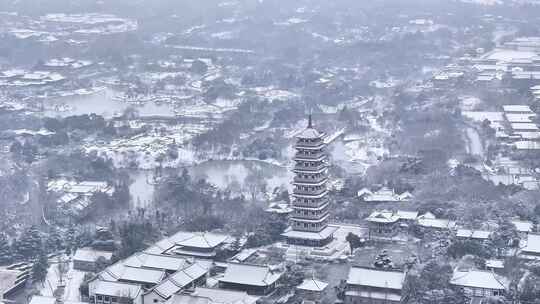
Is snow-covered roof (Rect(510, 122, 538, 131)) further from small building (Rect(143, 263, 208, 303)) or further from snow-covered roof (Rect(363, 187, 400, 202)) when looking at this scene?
small building (Rect(143, 263, 208, 303))

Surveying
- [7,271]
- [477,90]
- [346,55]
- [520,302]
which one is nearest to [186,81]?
[346,55]

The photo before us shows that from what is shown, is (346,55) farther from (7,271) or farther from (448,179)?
(7,271)

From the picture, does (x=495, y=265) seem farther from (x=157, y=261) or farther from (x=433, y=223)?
(x=157, y=261)

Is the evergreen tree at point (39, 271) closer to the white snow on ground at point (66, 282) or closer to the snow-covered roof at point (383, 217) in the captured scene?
the white snow on ground at point (66, 282)

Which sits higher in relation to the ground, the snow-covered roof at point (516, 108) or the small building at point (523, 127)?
the small building at point (523, 127)

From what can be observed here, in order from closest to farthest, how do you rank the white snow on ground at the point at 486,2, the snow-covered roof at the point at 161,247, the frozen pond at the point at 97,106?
the snow-covered roof at the point at 161,247, the frozen pond at the point at 97,106, the white snow on ground at the point at 486,2

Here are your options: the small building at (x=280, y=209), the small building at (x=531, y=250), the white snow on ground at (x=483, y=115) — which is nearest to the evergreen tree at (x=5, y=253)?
the small building at (x=280, y=209)

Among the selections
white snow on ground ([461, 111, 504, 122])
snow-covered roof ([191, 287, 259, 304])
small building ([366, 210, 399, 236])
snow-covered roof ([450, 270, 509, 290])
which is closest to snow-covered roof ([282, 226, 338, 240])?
small building ([366, 210, 399, 236])
